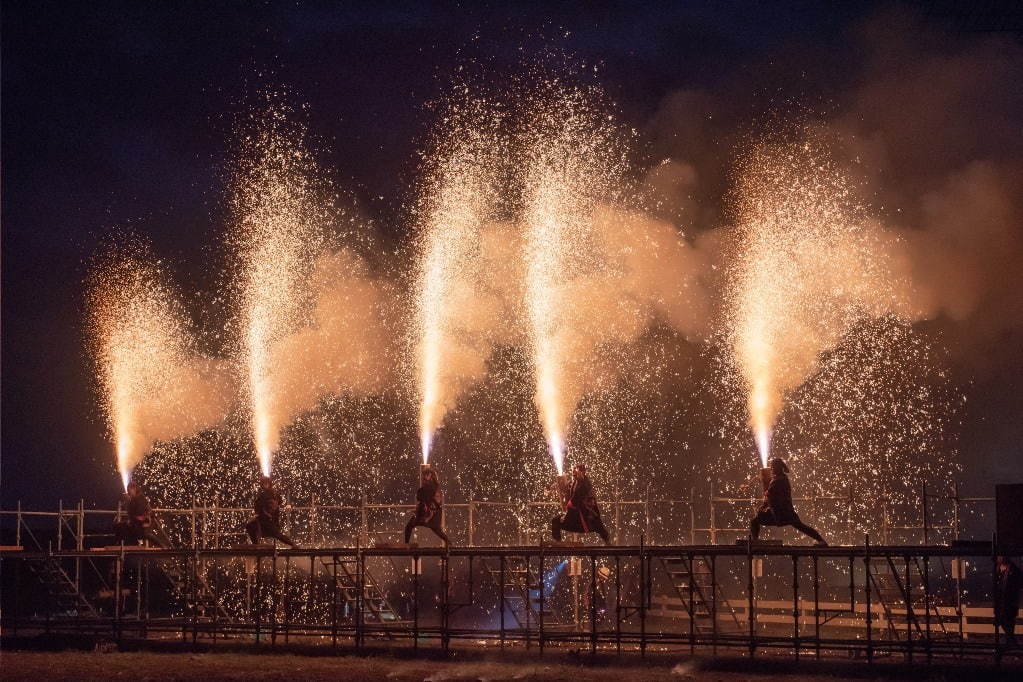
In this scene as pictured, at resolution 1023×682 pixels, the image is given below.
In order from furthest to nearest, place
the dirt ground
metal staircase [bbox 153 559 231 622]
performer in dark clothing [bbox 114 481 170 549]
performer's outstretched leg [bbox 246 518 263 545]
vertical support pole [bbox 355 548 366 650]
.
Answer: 1. metal staircase [bbox 153 559 231 622]
2. performer in dark clothing [bbox 114 481 170 549]
3. performer's outstretched leg [bbox 246 518 263 545]
4. vertical support pole [bbox 355 548 366 650]
5. the dirt ground

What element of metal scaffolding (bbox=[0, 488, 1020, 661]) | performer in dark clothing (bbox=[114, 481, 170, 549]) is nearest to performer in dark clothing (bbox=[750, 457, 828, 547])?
metal scaffolding (bbox=[0, 488, 1020, 661])

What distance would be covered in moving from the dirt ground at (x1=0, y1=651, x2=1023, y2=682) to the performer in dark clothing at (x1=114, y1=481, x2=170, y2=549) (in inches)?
171

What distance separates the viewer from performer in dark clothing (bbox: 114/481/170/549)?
82.4ft

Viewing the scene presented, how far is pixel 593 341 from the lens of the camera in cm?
3869

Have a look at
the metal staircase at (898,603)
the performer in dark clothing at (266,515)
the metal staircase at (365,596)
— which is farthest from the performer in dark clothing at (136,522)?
the metal staircase at (898,603)

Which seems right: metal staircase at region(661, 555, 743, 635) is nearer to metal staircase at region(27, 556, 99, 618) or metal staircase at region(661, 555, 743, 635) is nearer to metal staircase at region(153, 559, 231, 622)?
metal staircase at region(153, 559, 231, 622)

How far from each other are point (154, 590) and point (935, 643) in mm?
30497

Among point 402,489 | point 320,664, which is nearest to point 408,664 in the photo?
point 320,664

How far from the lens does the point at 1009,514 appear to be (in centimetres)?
1620

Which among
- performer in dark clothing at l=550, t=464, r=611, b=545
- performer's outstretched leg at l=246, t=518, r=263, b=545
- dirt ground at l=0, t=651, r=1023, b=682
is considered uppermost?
performer in dark clothing at l=550, t=464, r=611, b=545

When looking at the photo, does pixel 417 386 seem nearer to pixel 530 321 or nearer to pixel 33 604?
pixel 530 321

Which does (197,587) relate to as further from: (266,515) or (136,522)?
(266,515)

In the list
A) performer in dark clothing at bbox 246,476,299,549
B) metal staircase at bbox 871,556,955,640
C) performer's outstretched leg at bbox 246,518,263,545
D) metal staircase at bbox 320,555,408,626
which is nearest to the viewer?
metal staircase at bbox 871,556,955,640

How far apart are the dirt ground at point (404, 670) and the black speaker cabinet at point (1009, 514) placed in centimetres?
171
